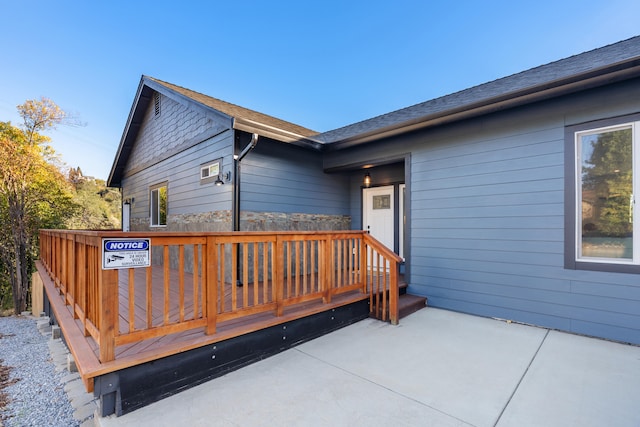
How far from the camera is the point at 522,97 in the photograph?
3.54 metres

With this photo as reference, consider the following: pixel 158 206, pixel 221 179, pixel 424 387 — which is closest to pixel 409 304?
pixel 424 387

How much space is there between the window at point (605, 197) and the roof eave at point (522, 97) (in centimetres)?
52

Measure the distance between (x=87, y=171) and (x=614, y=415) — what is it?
30.1 meters

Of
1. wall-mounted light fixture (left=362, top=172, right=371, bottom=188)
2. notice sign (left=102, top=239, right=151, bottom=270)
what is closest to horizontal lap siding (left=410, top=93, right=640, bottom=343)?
wall-mounted light fixture (left=362, top=172, right=371, bottom=188)

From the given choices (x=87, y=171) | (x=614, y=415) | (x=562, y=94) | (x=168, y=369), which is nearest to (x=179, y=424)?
(x=168, y=369)

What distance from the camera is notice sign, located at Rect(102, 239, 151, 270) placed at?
6.53 feet

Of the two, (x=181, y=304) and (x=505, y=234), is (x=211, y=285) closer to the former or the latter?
(x=181, y=304)

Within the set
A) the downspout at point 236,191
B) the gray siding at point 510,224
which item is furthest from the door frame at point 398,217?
the downspout at point 236,191

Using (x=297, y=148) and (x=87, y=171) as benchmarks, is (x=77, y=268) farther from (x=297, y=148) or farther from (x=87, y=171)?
(x=87, y=171)

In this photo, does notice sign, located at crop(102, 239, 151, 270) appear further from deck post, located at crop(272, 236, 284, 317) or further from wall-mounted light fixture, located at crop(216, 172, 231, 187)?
wall-mounted light fixture, located at crop(216, 172, 231, 187)

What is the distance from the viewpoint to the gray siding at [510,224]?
3.35 metres

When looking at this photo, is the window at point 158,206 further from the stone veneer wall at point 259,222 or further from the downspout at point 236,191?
the downspout at point 236,191

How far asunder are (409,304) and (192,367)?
3.12 metres

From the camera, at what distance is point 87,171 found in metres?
23.1
